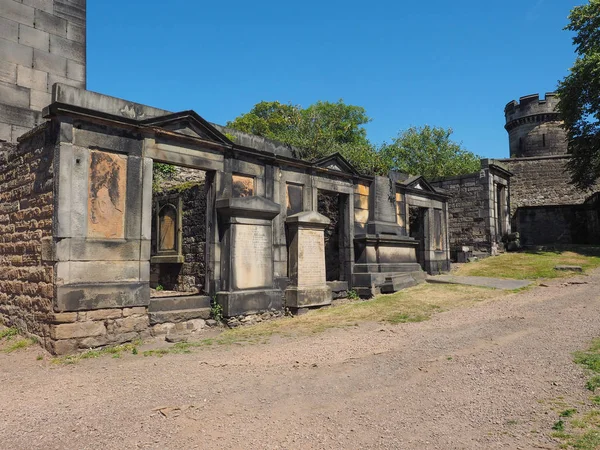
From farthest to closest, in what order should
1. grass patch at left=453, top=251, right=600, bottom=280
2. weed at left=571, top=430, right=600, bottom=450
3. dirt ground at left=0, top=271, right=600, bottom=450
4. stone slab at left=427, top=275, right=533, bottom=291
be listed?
grass patch at left=453, top=251, right=600, bottom=280 < stone slab at left=427, top=275, right=533, bottom=291 < dirt ground at left=0, top=271, right=600, bottom=450 < weed at left=571, top=430, right=600, bottom=450

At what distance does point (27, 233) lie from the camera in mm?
7715

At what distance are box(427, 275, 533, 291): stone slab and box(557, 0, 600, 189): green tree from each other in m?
9.54

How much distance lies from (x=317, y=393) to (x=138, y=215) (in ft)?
15.3

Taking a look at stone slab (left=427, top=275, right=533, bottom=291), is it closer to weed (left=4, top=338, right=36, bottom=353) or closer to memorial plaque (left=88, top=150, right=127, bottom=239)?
memorial plaque (left=88, top=150, right=127, bottom=239)

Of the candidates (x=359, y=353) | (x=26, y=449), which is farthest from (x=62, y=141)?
(x=359, y=353)

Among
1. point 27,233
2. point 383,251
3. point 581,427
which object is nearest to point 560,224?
point 383,251

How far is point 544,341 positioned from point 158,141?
23.4ft

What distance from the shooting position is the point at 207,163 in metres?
8.99

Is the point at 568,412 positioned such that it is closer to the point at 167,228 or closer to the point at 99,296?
the point at 99,296

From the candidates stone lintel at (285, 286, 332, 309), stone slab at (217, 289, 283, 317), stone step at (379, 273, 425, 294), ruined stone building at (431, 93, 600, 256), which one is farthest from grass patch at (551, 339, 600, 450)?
ruined stone building at (431, 93, 600, 256)

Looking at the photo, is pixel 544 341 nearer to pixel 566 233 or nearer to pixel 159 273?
pixel 159 273

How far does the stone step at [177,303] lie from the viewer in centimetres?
798

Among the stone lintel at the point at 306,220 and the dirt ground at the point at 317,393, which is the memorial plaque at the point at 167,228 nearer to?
the stone lintel at the point at 306,220

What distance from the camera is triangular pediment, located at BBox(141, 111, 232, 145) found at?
8109 mm
